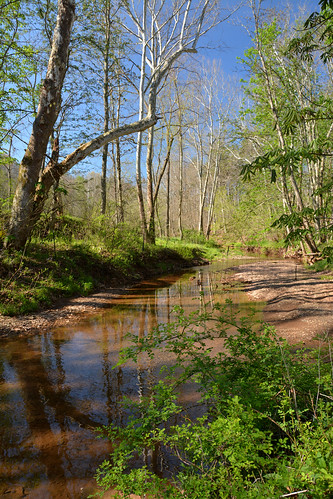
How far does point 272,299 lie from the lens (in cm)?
785

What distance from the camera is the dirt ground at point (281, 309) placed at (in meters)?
5.27

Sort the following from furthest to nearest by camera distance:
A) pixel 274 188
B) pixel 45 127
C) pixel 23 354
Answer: pixel 274 188, pixel 45 127, pixel 23 354

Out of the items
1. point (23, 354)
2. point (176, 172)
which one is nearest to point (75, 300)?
point (23, 354)

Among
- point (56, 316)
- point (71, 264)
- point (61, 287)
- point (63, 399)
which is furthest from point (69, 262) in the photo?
point (63, 399)

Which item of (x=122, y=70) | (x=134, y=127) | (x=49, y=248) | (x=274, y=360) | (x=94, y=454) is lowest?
(x=94, y=454)

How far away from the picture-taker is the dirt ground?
5.27 metres

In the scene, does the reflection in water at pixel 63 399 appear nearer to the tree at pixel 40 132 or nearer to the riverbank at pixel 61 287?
the riverbank at pixel 61 287

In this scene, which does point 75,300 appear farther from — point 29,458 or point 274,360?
point 274,360

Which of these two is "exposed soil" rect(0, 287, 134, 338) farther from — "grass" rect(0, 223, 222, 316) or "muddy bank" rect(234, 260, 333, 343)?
"muddy bank" rect(234, 260, 333, 343)

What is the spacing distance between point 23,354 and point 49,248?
4804mm

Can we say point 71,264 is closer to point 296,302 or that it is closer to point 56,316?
Result: point 56,316

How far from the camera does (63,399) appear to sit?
11.1ft

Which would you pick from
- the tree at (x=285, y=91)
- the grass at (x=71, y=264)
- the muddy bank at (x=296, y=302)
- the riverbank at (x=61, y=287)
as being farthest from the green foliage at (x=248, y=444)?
the tree at (x=285, y=91)

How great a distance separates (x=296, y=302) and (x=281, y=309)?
0.50 m
